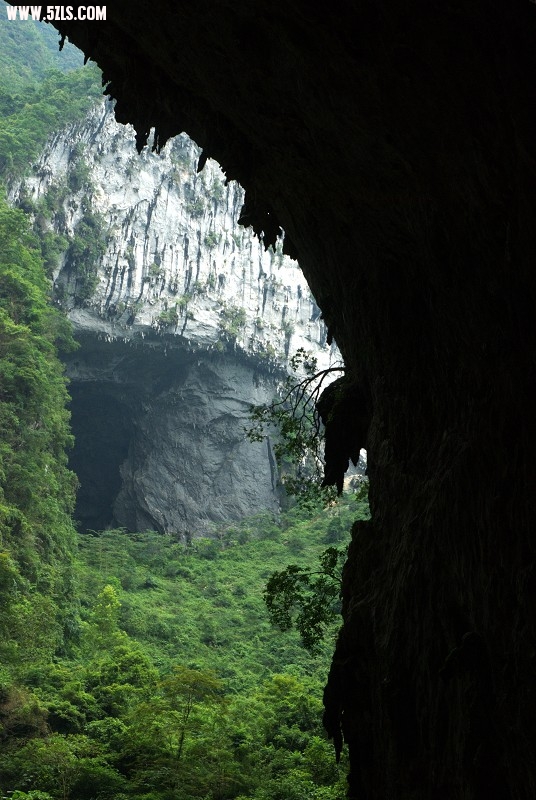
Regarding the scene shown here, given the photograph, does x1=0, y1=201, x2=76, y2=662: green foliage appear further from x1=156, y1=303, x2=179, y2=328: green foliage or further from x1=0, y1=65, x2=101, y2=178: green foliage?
x1=0, y1=65, x2=101, y2=178: green foliage

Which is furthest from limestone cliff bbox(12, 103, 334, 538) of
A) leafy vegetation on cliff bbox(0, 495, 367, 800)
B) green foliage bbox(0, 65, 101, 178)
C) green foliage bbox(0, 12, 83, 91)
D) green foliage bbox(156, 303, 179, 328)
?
green foliage bbox(0, 12, 83, 91)

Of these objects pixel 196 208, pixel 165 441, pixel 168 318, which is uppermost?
pixel 196 208

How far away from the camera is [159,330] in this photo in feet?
114

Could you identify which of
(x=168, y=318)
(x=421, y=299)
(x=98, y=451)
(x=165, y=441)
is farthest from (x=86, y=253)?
(x=421, y=299)

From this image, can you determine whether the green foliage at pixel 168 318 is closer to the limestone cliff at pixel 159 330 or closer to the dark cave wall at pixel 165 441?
the limestone cliff at pixel 159 330

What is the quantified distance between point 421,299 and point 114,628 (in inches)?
760

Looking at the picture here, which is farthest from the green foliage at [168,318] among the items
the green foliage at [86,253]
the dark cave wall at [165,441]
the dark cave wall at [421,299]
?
the dark cave wall at [421,299]

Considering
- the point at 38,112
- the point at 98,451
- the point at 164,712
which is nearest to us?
the point at 164,712

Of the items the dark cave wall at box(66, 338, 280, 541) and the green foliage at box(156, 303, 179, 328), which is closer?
the green foliage at box(156, 303, 179, 328)

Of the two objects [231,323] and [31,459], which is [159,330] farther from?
[31,459]

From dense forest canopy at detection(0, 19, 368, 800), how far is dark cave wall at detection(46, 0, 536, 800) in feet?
12.1

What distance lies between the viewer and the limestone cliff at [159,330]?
114 feet

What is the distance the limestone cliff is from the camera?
3478 centimetres

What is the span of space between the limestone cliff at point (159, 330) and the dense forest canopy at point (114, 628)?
66.9 inches
